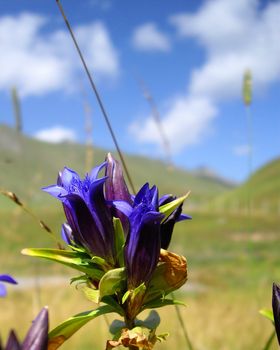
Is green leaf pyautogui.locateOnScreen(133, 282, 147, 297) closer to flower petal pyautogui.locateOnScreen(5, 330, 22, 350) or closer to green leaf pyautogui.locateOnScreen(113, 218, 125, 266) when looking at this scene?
green leaf pyautogui.locateOnScreen(113, 218, 125, 266)

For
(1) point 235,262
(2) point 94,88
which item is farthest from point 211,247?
(2) point 94,88

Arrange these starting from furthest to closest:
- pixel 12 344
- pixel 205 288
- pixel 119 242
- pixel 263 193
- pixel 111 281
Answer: pixel 263 193 → pixel 205 288 → pixel 119 242 → pixel 111 281 → pixel 12 344

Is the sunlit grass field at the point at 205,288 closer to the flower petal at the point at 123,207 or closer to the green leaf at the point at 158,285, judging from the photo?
the green leaf at the point at 158,285

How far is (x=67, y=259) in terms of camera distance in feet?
3.93

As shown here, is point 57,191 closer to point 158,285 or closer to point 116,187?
point 116,187

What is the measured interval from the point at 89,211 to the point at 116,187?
0.08m

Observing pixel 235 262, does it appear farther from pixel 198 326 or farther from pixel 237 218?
pixel 237 218

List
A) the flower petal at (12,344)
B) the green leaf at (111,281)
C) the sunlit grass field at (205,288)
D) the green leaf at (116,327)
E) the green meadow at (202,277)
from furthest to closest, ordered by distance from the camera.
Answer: the sunlit grass field at (205,288)
the green meadow at (202,277)
the green leaf at (116,327)
the green leaf at (111,281)
the flower petal at (12,344)

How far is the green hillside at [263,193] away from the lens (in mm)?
72256

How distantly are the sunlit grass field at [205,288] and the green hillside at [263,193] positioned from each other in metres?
15.6

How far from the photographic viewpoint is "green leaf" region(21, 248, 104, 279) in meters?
1.19

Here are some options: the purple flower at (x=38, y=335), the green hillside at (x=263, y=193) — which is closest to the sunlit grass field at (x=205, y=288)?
the purple flower at (x=38, y=335)

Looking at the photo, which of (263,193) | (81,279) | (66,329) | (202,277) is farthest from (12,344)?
(263,193)

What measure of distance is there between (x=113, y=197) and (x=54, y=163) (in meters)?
173
